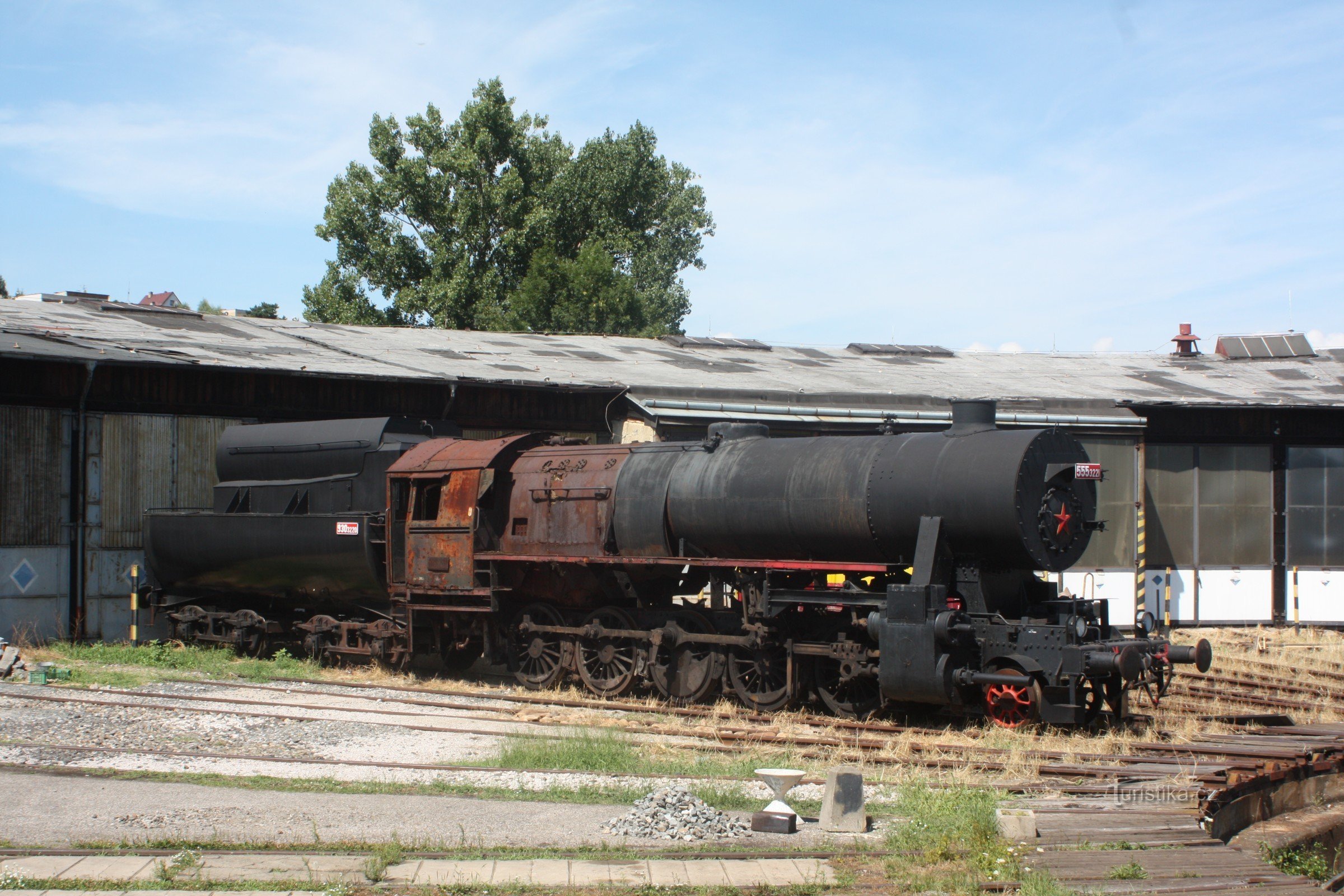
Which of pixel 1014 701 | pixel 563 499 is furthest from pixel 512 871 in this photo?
pixel 563 499

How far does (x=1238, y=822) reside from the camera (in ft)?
31.0

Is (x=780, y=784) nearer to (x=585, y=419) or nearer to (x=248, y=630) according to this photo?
(x=248, y=630)

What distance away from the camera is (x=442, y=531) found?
1586cm

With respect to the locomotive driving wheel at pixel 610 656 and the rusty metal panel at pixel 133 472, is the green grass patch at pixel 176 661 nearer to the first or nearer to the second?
the rusty metal panel at pixel 133 472

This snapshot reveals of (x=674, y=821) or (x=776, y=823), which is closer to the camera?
(x=674, y=821)

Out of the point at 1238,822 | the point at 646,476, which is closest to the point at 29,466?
the point at 646,476

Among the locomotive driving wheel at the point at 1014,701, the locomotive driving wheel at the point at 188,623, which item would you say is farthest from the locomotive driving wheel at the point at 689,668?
the locomotive driving wheel at the point at 188,623

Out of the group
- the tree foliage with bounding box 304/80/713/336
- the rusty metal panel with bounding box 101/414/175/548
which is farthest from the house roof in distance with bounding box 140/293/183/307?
the rusty metal panel with bounding box 101/414/175/548

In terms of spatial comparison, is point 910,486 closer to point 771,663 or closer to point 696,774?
point 771,663

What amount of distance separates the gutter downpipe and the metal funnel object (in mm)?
13930

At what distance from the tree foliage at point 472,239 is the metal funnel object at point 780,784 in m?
34.4

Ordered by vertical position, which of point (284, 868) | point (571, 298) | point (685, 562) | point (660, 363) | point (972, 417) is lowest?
point (284, 868)

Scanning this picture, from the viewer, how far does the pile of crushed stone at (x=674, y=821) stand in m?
7.91

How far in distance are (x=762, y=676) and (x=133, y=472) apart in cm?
1126
